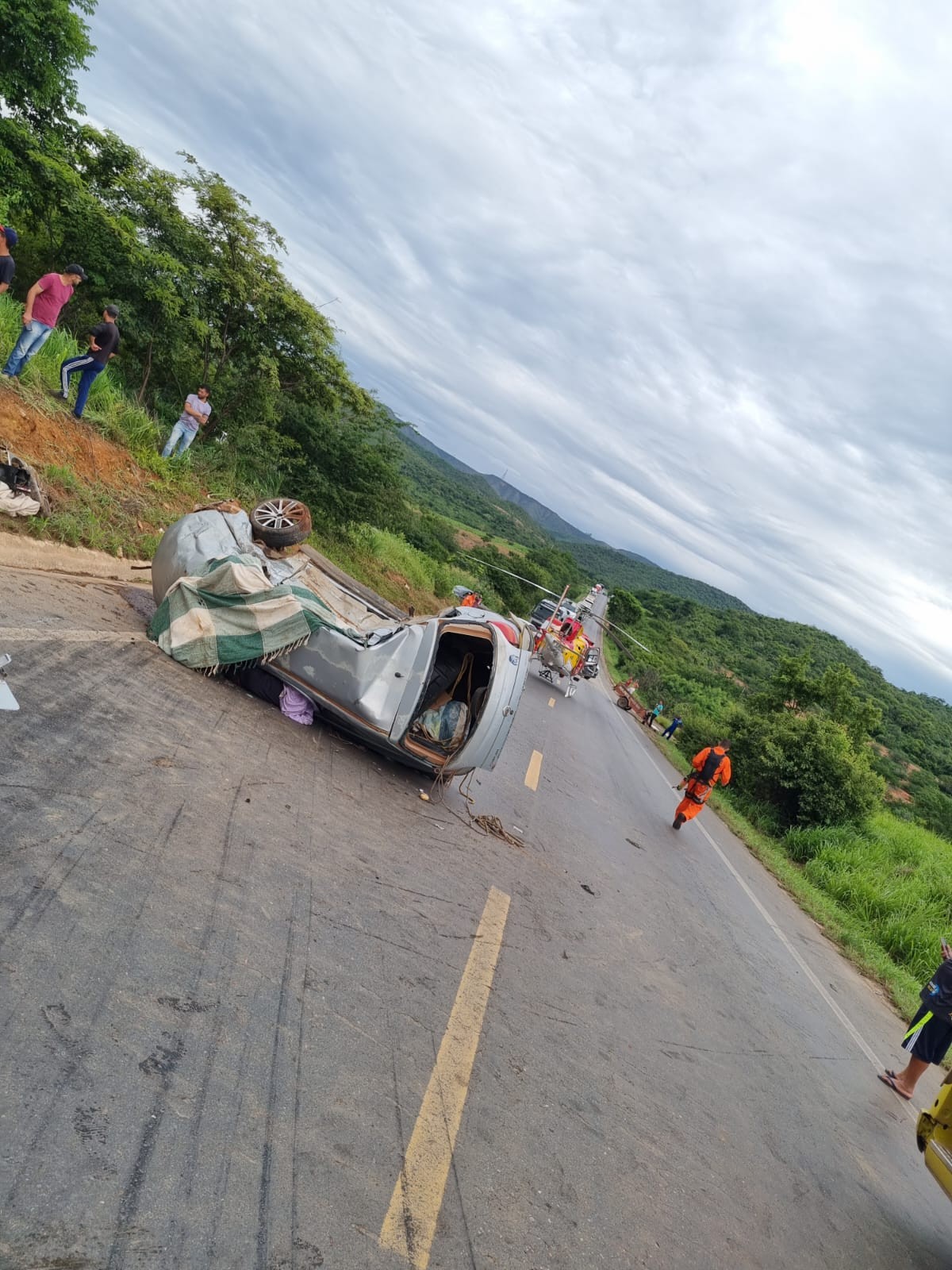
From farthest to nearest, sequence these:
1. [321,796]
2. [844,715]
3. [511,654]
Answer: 1. [844,715]
2. [511,654]
3. [321,796]

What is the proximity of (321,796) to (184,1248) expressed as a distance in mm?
3540

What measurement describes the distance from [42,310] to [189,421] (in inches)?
115

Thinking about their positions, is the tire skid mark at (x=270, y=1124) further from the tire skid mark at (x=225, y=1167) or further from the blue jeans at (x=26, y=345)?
the blue jeans at (x=26, y=345)

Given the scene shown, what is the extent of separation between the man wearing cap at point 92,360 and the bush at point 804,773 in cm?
1654

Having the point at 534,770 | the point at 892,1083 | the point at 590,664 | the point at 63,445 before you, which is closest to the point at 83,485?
the point at 63,445

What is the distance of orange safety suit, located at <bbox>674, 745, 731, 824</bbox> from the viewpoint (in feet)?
35.6

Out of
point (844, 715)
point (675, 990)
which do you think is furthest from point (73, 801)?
point (844, 715)

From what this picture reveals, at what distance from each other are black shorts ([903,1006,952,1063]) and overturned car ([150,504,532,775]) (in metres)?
4.11

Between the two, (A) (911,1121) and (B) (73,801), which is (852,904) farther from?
(B) (73,801)

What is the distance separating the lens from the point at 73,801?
12.7 ft

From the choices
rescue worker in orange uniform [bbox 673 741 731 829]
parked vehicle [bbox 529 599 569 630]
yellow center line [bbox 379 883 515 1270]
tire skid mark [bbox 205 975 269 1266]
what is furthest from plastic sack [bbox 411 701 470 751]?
parked vehicle [bbox 529 599 569 630]

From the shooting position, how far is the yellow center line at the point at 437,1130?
255 cm

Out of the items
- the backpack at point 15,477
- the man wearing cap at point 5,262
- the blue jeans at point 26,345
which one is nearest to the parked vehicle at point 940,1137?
the backpack at point 15,477

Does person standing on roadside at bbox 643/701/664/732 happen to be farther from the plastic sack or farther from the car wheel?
the plastic sack
